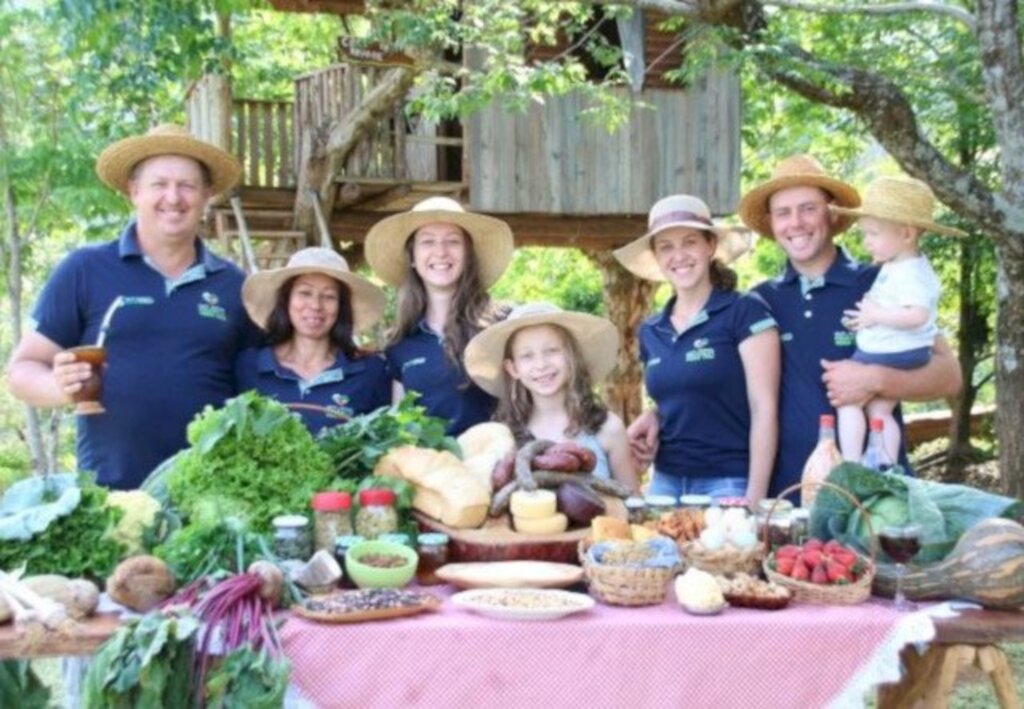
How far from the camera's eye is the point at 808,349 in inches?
187

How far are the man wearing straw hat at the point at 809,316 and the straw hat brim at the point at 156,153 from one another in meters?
2.03

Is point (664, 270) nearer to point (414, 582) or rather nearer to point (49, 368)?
point (414, 582)

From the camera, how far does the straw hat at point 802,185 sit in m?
4.77

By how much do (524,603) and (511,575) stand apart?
21cm

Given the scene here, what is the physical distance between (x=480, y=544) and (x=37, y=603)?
123 cm

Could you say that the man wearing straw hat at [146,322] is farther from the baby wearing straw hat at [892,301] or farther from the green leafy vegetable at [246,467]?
the baby wearing straw hat at [892,301]

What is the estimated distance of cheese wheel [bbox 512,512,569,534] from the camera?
3629mm

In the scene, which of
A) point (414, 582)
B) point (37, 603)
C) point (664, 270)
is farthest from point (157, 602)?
point (664, 270)

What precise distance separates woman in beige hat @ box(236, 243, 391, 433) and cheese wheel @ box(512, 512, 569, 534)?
1.16m

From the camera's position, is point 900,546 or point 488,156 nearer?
point 900,546

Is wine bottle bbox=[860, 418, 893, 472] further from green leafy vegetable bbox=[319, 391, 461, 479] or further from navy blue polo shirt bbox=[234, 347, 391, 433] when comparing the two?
navy blue polo shirt bbox=[234, 347, 391, 433]

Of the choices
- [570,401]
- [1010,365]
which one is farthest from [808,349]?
[1010,365]

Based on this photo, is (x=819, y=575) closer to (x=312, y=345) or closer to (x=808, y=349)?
(x=808, y=349)

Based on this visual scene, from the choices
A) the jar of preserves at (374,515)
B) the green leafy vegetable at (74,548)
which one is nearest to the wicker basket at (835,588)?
the jar of preserves at (374,515)
